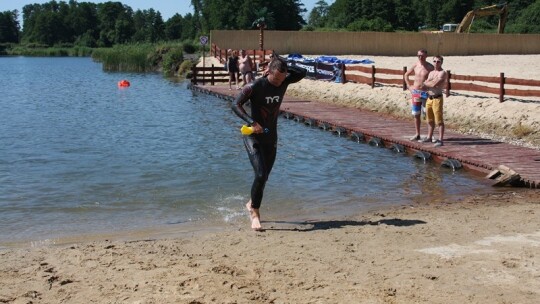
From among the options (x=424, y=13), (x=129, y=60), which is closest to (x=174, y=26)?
(x=424, y=13)

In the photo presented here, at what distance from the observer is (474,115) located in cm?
1656

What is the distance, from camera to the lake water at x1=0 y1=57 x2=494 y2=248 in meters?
8.77

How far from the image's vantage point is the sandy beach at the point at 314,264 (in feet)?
17.5

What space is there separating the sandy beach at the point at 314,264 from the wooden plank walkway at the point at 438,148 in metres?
2.66

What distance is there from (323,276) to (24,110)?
2227cm

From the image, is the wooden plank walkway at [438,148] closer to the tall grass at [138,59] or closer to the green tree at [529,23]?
the tall grass at [138,59]

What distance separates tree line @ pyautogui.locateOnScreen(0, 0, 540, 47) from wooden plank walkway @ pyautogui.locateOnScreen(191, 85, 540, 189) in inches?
750

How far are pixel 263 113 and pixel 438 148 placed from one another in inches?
254

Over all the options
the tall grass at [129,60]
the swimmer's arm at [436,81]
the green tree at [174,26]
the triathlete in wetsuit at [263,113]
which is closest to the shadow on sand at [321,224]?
the triathlete in wetsuit at [263,113]

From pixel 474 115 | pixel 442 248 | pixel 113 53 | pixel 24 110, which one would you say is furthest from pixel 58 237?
pixel 113 53

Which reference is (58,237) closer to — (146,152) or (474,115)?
(146,152)

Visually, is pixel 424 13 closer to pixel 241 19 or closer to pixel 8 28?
pixel 241 19

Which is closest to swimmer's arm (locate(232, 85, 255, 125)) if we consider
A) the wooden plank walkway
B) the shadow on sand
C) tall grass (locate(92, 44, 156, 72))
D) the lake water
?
the shadow on sand

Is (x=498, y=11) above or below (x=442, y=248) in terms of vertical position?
above
